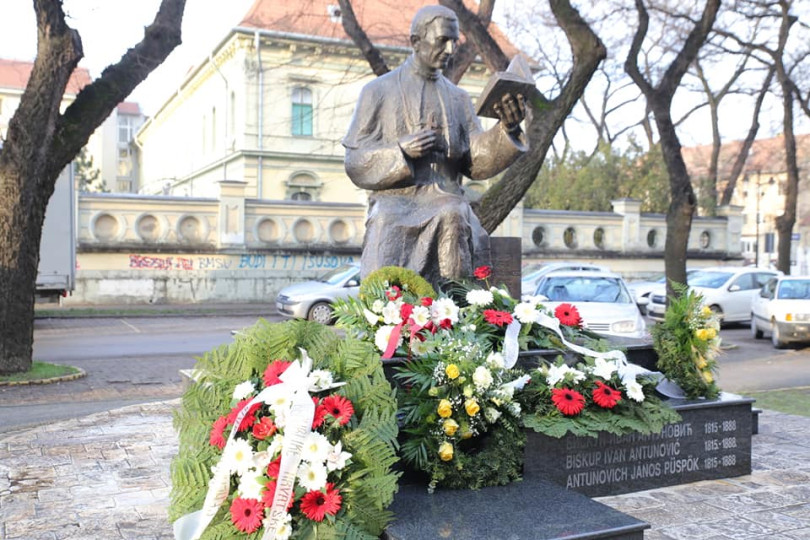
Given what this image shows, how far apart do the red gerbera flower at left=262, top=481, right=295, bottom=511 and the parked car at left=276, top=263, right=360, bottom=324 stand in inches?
599

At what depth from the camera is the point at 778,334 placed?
16531mm

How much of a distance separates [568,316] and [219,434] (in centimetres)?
270

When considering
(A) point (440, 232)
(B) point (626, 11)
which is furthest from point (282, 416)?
(B) point (626, 11)

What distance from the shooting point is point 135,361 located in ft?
44.9

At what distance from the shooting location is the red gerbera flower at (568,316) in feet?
18.3

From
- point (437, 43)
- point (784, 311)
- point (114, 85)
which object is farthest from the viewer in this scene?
point (784, 311)

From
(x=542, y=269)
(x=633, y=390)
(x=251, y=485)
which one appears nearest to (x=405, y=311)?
(x=633, y=390)

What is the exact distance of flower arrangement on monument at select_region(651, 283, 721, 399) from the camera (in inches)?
219

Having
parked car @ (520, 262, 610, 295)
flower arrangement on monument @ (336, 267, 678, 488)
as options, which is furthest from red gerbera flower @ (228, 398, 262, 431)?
parked car @ (520, 262, 610, 295)

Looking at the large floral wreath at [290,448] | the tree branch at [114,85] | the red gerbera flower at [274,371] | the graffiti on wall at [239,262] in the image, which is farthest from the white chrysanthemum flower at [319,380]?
the graffiti on wall at [239,262]

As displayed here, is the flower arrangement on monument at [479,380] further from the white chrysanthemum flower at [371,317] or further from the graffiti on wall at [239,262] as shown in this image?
the graffiti on wall at [239,262]

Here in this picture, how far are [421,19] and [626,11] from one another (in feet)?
45.8

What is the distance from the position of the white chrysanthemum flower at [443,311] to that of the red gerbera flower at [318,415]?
134 centimetres

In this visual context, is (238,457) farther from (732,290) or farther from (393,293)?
(732,290)
